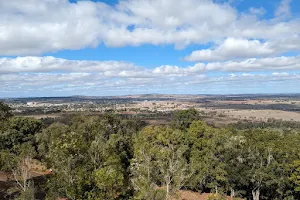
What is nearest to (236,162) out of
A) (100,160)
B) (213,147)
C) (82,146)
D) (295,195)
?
(213,147)

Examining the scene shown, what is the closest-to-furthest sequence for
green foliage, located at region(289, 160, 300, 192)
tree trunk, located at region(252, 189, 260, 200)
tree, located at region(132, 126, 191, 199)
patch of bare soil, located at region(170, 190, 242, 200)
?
tree, located at region(132, 126, 191, 199) < green foliage, located at region(289, 160, 300, 192) < tree trunk, located at region(252, 189, 260, 200) < patch of bare soil, located at region(170, 190, 242, 200)

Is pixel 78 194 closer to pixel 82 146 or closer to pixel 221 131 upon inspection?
pixel 82 146

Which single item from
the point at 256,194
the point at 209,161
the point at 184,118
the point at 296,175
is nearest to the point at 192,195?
the point at 209,161

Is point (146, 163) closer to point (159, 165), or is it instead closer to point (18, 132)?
point (159, 165)

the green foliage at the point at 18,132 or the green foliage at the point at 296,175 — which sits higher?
the green foliage at the point at 18,132

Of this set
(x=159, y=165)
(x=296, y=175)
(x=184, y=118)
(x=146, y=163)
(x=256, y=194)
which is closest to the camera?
(x=146, y=163)

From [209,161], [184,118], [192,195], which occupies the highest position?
[184,118]

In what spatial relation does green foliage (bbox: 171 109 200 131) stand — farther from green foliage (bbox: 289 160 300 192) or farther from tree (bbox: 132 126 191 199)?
green foliage (bbox: 289 160 300 192)

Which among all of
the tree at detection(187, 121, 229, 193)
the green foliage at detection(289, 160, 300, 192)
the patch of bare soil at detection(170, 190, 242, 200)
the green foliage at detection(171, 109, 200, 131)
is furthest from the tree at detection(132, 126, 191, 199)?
the green foliage at detection(171, 109, 200, 131)

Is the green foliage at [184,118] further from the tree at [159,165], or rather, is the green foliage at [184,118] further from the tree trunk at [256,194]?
the tree trunk at [256,194]

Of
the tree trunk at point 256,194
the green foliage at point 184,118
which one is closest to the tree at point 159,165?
the tree trunk at point 256,194

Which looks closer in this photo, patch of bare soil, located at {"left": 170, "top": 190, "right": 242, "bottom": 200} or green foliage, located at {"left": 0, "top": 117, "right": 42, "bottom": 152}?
patch of bare soil, located at {"left": 170, "top": 190, "right": 242, "bottom": 200}

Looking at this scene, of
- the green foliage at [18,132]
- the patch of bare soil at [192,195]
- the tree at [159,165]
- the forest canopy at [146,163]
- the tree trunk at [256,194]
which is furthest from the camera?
the green foliage at [18,132]
